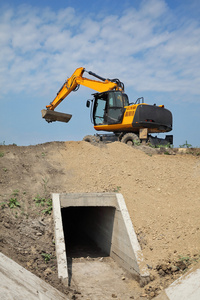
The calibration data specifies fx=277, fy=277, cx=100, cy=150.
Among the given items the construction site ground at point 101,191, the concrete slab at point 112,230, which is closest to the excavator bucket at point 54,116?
the construction site ground at point 101,191

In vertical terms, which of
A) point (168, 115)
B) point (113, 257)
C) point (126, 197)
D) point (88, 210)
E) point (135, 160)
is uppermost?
point (168, 115)

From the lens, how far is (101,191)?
28.5 ft

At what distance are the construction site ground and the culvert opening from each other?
76cm

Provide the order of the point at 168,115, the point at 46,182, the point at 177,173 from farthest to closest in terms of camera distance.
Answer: the point at 168,115
the point at 177,173
the point at 46,182

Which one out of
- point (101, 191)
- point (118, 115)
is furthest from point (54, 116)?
point (101, 191)

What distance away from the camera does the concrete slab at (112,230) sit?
670cm

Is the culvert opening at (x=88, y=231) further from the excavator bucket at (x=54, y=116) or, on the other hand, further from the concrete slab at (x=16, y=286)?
the excavator bucket at (x=54, y=116)

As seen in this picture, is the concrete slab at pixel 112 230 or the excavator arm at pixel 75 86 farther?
the excavator arm at pixel 75 86

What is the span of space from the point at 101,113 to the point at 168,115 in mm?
3586

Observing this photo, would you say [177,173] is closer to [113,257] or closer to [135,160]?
[135,160]

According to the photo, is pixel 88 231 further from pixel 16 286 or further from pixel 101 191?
pixel 16 286

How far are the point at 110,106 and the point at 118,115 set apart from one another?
674 millimetres

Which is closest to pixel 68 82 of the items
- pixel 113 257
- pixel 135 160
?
pixel 135 160

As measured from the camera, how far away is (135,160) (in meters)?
10.8
